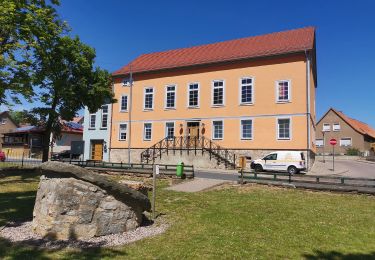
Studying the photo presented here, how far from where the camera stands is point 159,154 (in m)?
33.7

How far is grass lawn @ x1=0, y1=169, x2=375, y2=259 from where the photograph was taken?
22.0 feet

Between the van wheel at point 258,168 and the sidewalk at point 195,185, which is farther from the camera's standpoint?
the van wheel at point 258,168

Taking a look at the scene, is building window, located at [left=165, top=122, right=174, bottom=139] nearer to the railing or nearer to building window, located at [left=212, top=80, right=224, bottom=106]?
the railing

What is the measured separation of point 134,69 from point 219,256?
3327 cm

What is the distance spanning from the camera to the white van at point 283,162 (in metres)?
25.4

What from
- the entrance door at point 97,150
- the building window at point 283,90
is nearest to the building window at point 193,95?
the building window at point 283,90

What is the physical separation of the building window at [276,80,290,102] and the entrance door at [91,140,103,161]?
20309mm

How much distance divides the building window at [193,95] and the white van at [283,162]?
9594 mm

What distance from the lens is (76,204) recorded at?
7742mm

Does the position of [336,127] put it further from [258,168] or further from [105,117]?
[105,117]

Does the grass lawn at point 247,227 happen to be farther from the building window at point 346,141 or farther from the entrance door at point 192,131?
the building window at point 346,141

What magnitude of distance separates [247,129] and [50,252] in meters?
25.7

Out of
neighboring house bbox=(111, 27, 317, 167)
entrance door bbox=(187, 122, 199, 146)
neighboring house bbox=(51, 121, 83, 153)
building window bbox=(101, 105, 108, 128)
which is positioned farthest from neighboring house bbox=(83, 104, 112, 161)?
neighboring house bbox=(51, 121, 83, 153)

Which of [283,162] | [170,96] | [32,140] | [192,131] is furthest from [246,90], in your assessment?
[32,140]
